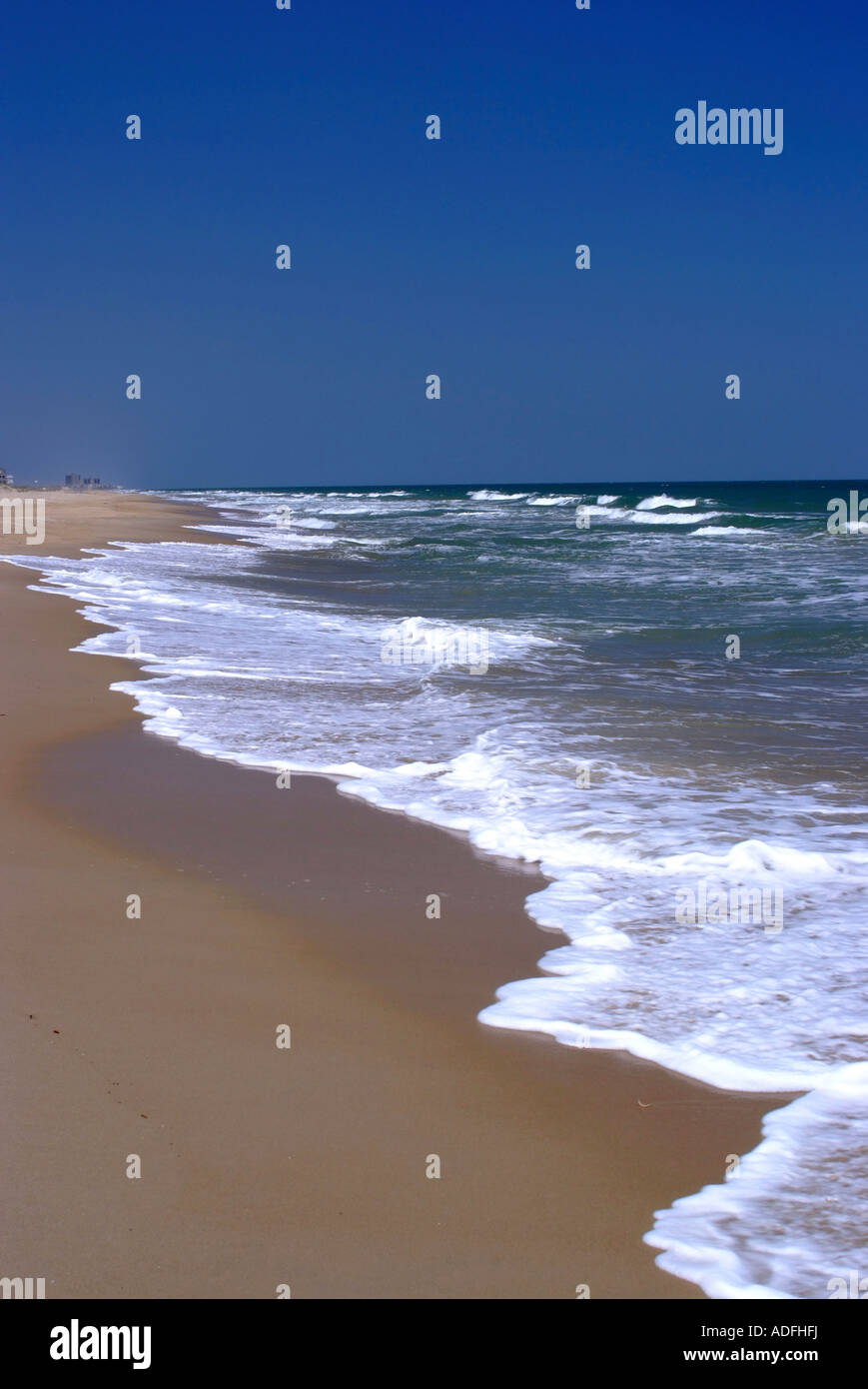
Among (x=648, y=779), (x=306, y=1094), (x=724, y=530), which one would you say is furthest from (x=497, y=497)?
(x=306, y=1094)

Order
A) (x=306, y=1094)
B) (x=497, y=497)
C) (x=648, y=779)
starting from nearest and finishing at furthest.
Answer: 1. (x=306, y=1094)
2. (x=648, y=779)
3. (x=497, y=497)

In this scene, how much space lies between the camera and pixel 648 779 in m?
6.21

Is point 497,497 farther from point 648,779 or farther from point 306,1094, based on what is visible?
point 306,1094

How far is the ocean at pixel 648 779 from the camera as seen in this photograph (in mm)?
2943

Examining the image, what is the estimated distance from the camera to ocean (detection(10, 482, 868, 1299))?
2943 millimetres

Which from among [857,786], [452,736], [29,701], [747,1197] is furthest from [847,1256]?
[29,701]

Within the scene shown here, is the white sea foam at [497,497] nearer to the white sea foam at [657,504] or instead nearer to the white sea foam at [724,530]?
the white sea foam at [657,504]

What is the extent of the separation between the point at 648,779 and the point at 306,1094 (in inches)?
141

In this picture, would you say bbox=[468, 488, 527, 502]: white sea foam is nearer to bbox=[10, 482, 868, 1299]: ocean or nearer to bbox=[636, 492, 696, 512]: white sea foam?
bbox=[636, 492, 696, 512]: white sea foam

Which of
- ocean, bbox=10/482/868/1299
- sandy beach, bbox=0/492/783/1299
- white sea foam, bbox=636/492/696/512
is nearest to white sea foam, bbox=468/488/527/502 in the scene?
white sea foam, bbox=636/492/696/512

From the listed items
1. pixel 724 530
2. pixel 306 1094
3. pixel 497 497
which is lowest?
pixel 306 1094

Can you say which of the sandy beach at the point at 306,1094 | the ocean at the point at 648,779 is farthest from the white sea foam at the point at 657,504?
the sandy beach at the point at 306,1094
